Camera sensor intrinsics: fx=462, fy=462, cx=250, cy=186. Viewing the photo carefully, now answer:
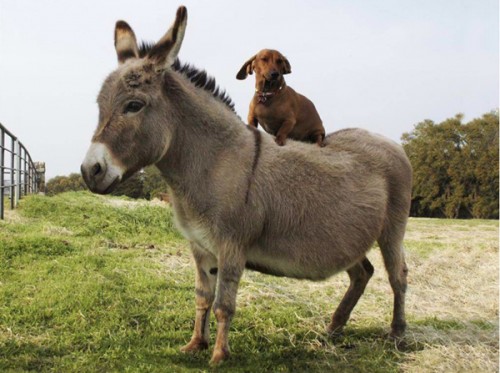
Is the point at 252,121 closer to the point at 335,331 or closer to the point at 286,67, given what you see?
the point at 286,67

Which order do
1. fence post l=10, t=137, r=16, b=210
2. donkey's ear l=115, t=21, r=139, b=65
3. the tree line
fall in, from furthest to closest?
1. the tree line
2. fence post l=10, t=137, r=16, b=210
3. donkey's ear l=115, t=21, r=139, b=65

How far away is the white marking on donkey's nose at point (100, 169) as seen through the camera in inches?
127

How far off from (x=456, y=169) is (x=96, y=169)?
40.0 meters

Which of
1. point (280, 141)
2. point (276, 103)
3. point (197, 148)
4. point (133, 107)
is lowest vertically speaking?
point (197, 148)

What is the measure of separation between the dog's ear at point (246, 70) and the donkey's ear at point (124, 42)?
37.7 inches

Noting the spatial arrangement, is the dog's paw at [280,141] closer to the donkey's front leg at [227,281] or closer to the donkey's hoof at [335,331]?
the donkey's front leg at [227,281]

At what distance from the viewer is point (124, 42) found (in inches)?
153

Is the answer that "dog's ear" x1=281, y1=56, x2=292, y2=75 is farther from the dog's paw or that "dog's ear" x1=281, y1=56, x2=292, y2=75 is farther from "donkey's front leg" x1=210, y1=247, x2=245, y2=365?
"donkey's front leg" x1=210, y1=247, x2=245, y2=365

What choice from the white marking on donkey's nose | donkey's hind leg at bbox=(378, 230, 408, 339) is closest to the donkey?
the white marking on donkey's nose

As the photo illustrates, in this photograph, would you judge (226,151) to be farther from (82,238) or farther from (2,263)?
(82,238)

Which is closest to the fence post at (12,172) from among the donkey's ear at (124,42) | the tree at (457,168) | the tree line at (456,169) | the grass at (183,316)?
the grass at (183,316)

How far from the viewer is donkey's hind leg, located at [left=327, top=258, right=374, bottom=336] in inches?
193

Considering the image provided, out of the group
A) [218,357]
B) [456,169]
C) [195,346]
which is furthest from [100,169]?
[456,169]

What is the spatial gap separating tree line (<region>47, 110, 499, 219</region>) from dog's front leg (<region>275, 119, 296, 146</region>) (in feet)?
121
